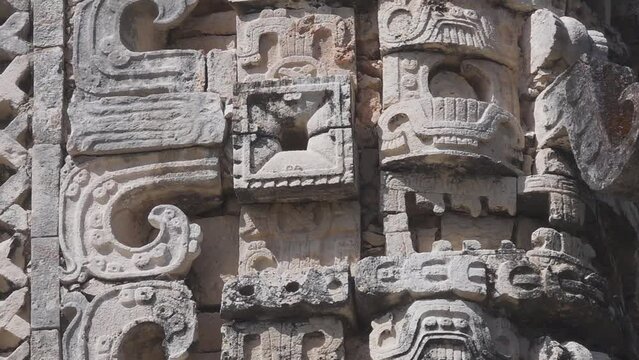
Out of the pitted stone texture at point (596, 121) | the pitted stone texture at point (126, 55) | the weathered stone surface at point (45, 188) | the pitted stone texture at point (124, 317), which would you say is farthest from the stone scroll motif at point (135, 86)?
the pitted stone texture at point (596, 121)

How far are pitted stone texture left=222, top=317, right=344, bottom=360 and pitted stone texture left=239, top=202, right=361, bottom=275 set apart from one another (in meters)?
0.31

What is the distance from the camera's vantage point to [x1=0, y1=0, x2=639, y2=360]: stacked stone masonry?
11312mm

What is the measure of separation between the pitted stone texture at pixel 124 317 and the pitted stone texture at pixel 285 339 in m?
0.21

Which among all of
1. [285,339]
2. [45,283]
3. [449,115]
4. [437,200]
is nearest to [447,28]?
[449,115]

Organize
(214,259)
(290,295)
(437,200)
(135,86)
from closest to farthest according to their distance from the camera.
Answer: (290,295), (437,200), (214,259), (135,86)

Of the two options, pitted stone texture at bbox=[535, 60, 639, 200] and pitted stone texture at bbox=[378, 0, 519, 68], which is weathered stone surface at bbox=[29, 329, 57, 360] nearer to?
pitted stone texture at bbox=[378, 0, 519, 68]

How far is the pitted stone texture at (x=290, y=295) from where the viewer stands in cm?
1128

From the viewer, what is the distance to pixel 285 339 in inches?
445

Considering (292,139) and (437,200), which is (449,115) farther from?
(292,139)

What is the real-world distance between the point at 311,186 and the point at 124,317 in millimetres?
1013

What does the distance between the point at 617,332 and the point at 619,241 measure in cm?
74

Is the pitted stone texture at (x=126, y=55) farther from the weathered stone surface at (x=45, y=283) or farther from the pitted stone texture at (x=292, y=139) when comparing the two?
the weathered stone surface at (x=45, y=283)

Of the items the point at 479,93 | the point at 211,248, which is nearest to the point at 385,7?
the point at 479,93

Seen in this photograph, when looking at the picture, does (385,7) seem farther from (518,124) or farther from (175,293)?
(175,293)
